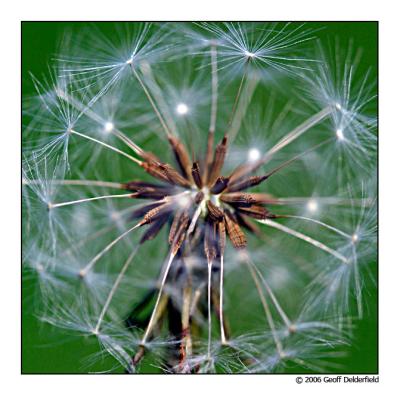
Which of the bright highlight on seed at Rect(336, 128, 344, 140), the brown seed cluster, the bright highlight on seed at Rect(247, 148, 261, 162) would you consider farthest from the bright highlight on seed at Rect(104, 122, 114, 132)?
the bright highlight on seed at Rect(336, 128, 344, 140)

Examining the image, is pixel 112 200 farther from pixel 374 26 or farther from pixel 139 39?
pixel 374 26

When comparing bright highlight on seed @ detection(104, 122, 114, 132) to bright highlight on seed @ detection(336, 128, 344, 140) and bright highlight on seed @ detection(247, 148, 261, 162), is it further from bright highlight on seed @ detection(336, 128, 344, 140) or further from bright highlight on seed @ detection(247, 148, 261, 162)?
bright highlight on seed @ detection(336, 128, 344, 140)

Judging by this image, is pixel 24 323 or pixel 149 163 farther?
pixel 24 323

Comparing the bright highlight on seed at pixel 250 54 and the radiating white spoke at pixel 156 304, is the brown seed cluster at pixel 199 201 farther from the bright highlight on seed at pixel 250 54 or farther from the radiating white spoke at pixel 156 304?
the bright highlight on seed at pixel 250 54

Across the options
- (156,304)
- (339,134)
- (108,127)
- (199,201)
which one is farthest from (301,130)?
(156,304)

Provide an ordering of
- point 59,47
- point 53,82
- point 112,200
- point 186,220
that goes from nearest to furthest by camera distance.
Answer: point 186,220 → point 53,82 → point 59,47 → point 112,200

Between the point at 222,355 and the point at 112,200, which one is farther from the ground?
the point at 112,200

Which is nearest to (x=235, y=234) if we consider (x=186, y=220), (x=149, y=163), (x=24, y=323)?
(x=186, y=220)
